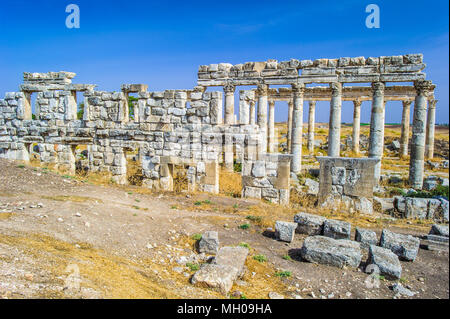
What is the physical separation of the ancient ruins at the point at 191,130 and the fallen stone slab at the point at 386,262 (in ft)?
14.2

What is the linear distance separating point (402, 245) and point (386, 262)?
3.97ft

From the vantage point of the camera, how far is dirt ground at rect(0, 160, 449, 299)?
15.5ft

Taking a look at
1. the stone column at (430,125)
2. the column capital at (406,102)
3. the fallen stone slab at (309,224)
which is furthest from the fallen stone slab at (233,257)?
the stone column at (430,125)

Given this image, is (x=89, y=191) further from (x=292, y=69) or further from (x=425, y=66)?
(x=425, y=66)

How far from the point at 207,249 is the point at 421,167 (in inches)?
607

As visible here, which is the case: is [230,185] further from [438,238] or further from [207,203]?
[438,238]

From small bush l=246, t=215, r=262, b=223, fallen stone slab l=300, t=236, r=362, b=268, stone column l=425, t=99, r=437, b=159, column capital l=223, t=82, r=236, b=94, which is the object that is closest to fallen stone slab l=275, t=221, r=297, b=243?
fallen stone slab l=300, t=236, r=362, b=268

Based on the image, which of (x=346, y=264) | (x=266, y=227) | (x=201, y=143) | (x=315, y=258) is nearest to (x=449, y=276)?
(x=346, y=264)

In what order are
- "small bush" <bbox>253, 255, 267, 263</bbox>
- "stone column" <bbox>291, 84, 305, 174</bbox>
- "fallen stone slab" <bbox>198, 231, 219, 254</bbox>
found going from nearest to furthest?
"small bush" <bbox>253, 255, 267, 263</bbox>, "fallen stone slab" <bbox>198, 231, 219, 254</bbox>, "stone column" <bbox>291, 84, 305, 174</bbox>

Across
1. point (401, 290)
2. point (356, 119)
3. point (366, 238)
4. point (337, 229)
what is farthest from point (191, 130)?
point (356, 119)

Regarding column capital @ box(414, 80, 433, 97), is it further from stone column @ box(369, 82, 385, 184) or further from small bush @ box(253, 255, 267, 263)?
small bush @ box(253, 255, 267, 263)

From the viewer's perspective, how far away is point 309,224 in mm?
8586

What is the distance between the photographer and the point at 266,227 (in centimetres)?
897

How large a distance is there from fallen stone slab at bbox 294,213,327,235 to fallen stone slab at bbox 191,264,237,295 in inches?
134
